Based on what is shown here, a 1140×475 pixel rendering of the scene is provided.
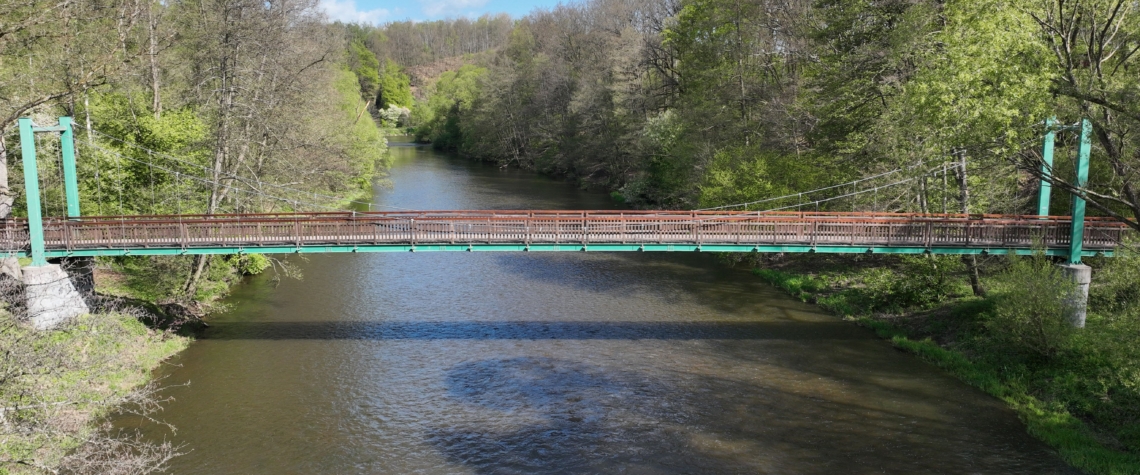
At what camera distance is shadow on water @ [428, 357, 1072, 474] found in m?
14.0

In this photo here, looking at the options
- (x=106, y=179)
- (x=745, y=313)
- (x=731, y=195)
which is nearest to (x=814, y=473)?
(x=745, y=313)

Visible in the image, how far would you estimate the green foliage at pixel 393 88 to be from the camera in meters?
121

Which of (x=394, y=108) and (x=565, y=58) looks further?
(x=394, y=108)

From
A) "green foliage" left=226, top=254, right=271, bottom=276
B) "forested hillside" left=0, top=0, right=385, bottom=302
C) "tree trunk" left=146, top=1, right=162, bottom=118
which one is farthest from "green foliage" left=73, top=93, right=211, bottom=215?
"green foliage" left=226, top=254, right=271, bottom=276

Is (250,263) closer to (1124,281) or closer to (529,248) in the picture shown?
(529,248)

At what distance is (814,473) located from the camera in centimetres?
1359

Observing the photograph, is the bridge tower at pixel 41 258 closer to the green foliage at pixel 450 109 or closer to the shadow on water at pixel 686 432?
the shadow on water at pixel 686 432

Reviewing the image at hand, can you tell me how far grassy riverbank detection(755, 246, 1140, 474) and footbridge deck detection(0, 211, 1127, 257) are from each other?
1158 millimetres

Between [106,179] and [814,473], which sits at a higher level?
[106,179]

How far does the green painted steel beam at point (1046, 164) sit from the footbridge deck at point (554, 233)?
684mm

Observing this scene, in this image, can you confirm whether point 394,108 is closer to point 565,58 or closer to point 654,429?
point 565,58

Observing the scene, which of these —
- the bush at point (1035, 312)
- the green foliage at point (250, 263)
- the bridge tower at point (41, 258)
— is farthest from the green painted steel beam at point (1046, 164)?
Result: the green foliage at point (250, 263)

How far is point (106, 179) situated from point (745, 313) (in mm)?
20509

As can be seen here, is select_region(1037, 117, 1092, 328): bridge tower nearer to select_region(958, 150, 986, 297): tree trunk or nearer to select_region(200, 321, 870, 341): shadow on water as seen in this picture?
select_region(958, 150, 986, 297): tree trunk
